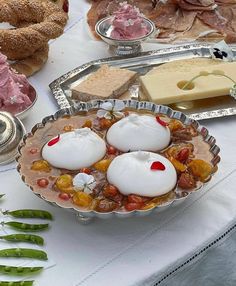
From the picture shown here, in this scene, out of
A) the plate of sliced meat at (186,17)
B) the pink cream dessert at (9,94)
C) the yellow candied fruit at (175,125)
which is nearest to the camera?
the yellow candied fruit at (175,125)

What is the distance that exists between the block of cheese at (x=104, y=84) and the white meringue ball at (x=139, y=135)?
27 cm

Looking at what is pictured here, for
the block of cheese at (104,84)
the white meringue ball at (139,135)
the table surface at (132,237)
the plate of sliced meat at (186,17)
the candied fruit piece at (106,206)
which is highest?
the white meringue ball at (139,135)

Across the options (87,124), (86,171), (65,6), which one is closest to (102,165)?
(86,171)

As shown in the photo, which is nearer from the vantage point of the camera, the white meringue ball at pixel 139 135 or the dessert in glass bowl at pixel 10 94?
the white meringue ball at pixel 139 135

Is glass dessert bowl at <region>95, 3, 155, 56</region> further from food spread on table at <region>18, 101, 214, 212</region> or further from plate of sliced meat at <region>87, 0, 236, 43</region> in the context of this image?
food spread on table at <region>18, 101, 214, 212</region>

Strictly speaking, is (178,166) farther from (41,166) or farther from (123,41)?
(123,41)

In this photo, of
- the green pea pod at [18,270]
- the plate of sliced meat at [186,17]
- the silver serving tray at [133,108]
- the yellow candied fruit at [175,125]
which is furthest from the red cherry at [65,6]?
the green pea pod at [18,270]

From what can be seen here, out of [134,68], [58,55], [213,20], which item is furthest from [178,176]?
[213,20]

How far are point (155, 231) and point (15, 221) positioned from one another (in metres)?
0.22

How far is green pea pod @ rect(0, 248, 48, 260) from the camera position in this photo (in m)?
0.82

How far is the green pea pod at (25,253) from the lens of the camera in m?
0.82

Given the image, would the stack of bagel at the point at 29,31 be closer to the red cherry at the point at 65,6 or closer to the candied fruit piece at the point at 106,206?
the red cherry at the point at 65,6

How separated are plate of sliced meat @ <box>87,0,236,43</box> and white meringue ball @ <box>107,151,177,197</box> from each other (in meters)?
0.69

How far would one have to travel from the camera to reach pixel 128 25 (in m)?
1.40
